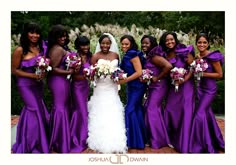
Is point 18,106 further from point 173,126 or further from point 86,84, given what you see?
point 173,126

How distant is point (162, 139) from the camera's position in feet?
23.6

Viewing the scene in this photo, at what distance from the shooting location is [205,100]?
691cm

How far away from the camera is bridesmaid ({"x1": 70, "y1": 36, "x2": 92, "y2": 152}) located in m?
6.93

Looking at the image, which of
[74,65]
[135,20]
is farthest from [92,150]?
[135,20]

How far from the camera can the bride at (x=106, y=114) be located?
269 inches

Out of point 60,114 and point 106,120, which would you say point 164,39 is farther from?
point 60,114

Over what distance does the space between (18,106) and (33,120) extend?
421cm

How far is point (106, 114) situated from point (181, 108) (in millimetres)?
1506

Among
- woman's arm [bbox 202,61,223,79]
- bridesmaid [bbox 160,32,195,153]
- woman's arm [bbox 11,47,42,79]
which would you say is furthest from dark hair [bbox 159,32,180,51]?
woman's arm [bbox 11,47,42,79]

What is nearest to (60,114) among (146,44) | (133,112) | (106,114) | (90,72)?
(106,114)

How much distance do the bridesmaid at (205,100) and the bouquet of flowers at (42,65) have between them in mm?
2894
